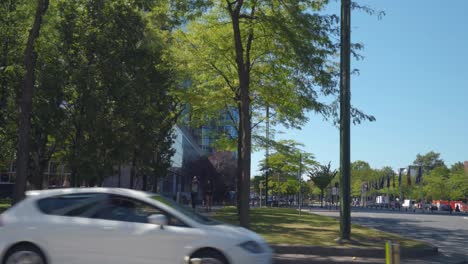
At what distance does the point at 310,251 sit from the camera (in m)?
13.4

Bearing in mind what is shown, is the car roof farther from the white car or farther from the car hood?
the car hood

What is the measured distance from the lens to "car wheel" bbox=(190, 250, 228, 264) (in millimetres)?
8094

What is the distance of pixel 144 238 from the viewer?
8258 millimetres

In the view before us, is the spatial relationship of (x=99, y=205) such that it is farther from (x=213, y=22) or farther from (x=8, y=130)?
(x=8, y=130)

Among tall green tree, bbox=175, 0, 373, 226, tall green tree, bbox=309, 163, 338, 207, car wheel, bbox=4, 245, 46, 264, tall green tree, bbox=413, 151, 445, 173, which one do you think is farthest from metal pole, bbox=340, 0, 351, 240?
tall green tree, bbox=413, 151, 445, 173

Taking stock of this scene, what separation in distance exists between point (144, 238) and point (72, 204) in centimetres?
141

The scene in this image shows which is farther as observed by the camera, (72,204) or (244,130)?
(244,130)

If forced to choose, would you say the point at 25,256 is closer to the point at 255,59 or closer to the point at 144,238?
the point at 144,238

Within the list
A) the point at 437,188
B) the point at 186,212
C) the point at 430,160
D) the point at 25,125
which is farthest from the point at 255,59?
the point at 430,160

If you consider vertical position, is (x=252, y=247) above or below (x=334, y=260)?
above

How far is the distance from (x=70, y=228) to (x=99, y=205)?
0.57 metres

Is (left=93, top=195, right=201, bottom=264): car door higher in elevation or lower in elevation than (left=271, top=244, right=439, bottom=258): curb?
higher

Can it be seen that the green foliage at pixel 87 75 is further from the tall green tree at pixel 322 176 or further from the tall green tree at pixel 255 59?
the tall green tree at pixel 322 176

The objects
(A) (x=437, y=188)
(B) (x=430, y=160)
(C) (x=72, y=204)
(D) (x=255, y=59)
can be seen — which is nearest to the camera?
(C) (x=72, y=204)
